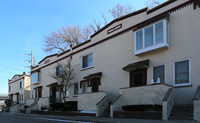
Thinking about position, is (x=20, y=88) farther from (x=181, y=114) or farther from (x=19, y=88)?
(x=181, y=114)

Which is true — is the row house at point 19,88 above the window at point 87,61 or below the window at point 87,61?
below

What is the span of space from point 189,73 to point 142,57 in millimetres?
3900

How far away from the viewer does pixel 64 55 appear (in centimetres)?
2609

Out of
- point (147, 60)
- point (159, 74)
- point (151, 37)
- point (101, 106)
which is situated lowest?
point (101, 106)

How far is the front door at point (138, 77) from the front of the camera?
1494 cm

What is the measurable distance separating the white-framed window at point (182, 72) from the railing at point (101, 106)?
18.1 ft

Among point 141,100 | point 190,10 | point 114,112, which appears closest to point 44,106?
point 114,112

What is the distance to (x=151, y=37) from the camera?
47.5 ft

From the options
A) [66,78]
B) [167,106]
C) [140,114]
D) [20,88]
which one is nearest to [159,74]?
[140,114]

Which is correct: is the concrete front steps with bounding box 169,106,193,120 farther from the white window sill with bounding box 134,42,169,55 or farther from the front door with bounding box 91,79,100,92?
the front door with bounding box 91,79,100,92

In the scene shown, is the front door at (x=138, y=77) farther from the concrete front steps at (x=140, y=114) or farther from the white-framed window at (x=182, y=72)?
the concrete front steps at (x=140, y=114)

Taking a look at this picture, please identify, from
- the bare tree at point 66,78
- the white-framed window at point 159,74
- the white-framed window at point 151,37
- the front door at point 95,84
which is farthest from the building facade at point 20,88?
the white-framed window at point 159,74

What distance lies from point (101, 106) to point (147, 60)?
4.81 metres

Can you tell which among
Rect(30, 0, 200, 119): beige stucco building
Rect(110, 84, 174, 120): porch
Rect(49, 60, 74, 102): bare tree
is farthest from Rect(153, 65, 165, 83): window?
Rect(49, 60, 74, 102): bare tree
